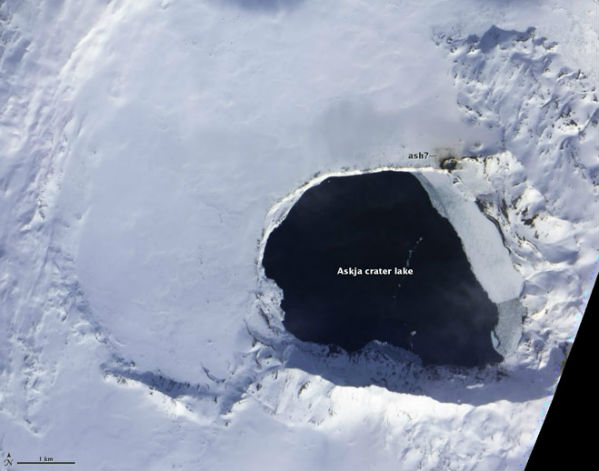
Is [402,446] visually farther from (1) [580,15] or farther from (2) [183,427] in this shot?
(1) [580,15]

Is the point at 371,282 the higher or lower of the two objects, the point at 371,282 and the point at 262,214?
the lower

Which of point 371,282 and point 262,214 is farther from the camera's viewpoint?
point 371,282

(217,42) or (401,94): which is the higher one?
(217,42)

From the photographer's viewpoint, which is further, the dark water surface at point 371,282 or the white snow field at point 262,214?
the dark water surface at point 371,282

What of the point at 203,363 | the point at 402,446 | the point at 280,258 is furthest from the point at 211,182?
the point at 402,446
